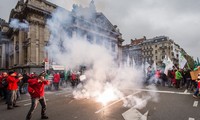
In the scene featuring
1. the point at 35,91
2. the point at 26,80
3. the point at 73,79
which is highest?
the point at 35,91

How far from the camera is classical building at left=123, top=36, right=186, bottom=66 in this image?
225 feet

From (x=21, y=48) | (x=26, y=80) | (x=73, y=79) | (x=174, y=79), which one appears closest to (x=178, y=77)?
(x=174, y=79)

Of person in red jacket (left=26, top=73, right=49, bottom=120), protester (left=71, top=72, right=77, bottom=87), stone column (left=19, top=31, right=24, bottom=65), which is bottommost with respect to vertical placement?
protester (left=71, top=72, right=77, bottom=87)

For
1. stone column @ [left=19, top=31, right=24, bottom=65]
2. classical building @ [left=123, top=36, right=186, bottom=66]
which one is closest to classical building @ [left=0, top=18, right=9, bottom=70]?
stone column @ [left=19, top=31, right=24, bottom=65]

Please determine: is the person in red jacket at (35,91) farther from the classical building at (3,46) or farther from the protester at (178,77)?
the classical building at (3,46)

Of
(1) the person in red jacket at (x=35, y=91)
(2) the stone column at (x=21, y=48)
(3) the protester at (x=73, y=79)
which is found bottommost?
(3) the protester at (x=73, y=79)

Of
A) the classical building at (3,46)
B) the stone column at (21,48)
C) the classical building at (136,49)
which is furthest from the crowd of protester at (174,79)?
the classical building at (136,49)

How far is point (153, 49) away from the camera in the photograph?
236 ft

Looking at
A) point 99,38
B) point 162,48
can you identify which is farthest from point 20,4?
point 162,48

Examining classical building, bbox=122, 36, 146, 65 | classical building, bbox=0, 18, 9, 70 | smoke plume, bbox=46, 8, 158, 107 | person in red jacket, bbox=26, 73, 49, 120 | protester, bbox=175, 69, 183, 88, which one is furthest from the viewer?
classical building, bbox=122, 36, 146, 65

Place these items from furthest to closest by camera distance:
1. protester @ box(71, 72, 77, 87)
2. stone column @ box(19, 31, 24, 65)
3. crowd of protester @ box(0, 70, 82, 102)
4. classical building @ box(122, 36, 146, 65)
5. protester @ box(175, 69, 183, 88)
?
classical building @ box(122, 36, 146, 65) → stone column @ box(19, 31, 24, 65) → protester @ box(71, 72, 77, 87) → protester @ box(175, 69, 183, 88) → crowd of protester @ box(0, 70, 82, 102)

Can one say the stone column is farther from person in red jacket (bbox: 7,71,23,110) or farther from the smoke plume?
person in red jacket (bbox: 7,71,23,110)

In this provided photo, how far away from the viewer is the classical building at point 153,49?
68.5 m

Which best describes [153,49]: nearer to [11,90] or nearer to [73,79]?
[73,79]
